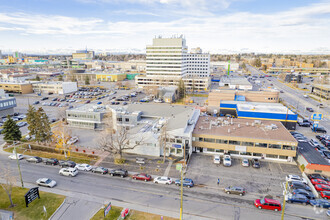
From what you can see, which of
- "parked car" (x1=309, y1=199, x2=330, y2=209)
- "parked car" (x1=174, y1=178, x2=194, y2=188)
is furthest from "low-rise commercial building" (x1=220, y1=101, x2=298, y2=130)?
"parked car" (x1=174, y1=178, x2=194, y2=188)

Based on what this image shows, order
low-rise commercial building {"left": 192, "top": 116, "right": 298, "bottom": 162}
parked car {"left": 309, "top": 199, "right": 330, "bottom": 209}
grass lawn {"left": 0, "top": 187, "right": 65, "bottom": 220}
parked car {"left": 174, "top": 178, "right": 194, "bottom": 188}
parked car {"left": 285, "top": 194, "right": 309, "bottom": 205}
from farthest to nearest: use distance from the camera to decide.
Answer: low-rise commercial building {"left": 192, "top": 116, "right": 298, "bottom": 162}
parked car {"left": 174, "top": 178, "right": 194, "bottom": 188}
parked car {"left": 285, "top": 194, "right": 309, "bottom": 205}
parked car {"left": 309, "top": 199, "right": 330, "bottom": 209}
grass lawn {"left": 0, "top": 187, "right": 65, "bottom": 220}

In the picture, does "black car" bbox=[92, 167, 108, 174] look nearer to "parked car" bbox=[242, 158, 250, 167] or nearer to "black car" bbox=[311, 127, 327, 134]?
"parked car" bbox=[242, 158, 250, 167]

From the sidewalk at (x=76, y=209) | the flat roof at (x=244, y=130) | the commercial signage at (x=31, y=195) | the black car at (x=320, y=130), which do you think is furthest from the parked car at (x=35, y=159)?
the black car at (x=320, y=130)

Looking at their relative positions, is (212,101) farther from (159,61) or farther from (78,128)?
(159,61)

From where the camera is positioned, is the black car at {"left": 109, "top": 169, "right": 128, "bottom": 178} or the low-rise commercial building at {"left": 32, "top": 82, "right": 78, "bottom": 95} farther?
the low-rise commercial building at {"left": 32, "top": 82, "right": 78, "bottom": 95}

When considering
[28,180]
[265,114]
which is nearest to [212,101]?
[265,114]

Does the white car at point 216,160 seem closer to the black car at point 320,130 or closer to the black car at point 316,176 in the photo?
the black car at point 316,176
